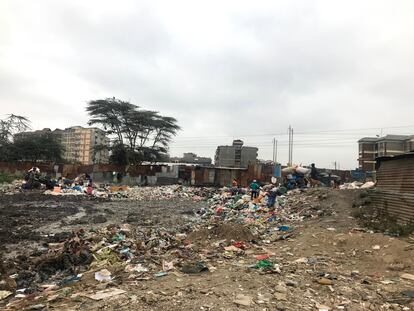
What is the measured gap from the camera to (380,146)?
192 feet

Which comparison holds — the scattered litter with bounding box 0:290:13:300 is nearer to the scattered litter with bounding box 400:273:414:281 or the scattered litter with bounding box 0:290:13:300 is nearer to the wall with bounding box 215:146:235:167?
the scattered litter with bounding box 400:273:414:281

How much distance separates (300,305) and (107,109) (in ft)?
117

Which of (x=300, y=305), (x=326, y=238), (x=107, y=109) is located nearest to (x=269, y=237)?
(x=326, y=238)

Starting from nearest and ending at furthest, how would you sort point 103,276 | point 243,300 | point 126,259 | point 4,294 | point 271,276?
point 243,300 < point 4,294 < point 271,276 < point 103,276 < point 126,259

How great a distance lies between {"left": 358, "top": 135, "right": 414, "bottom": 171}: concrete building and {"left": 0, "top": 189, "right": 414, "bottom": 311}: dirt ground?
50858 mm

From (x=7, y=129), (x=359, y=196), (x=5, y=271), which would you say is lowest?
(x=5, y=271)

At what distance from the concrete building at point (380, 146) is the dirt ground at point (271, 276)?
5086 cm

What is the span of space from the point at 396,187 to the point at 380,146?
55130 millimetres

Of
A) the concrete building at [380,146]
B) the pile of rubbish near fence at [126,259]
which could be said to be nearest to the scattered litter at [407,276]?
the pile of rubbish near fence at [126,259]

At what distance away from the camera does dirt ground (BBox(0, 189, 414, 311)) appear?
4.04m

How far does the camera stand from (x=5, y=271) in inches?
228

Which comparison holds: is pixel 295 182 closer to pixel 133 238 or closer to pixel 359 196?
pixel 359 196

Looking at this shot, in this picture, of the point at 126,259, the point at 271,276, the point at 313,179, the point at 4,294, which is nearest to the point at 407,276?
the point at 271,276

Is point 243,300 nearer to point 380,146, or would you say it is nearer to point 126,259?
point 126,259
